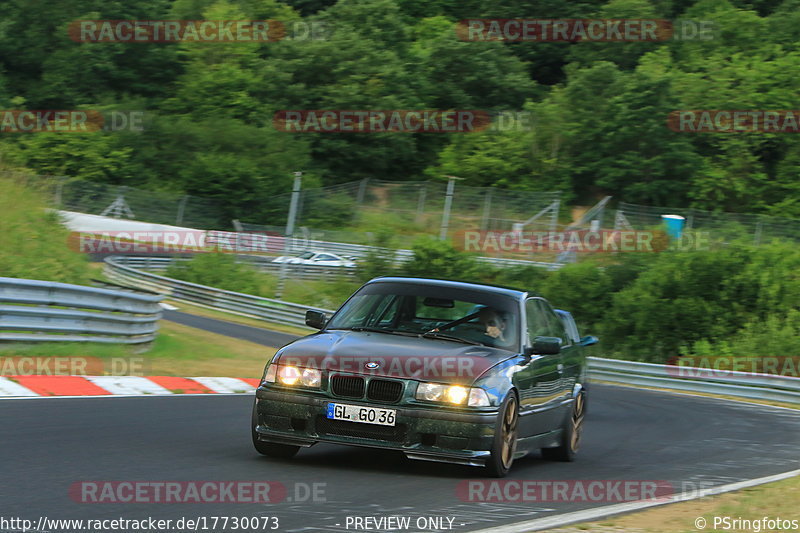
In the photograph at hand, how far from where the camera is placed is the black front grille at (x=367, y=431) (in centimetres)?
769

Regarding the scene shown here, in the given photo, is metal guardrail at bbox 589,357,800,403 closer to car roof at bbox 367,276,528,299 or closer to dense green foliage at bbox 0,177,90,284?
dense green foliage at bbox 0,177,90,284

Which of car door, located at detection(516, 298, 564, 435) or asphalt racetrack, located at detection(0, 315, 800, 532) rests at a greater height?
car door, located at detection(516, 298, 564, 435)

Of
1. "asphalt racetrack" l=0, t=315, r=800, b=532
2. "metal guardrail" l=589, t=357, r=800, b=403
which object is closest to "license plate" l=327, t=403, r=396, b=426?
"asphalt racetrack" l=0, t=315, r=800, b=532

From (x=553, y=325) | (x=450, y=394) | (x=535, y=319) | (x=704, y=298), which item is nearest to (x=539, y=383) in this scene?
A: (x=535, y=319)

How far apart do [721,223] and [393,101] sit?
33165 mm

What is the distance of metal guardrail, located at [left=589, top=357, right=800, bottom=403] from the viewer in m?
23.1

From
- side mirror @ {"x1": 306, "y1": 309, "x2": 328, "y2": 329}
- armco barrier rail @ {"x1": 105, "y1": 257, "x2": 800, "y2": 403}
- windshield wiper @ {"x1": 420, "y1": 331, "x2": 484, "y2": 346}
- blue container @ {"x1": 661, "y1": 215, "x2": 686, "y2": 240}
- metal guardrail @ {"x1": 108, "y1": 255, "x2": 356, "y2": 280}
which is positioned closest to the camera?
windshield wiper @ {"x1": 420, "y1": 331, "x2": 484, "y2": 346}

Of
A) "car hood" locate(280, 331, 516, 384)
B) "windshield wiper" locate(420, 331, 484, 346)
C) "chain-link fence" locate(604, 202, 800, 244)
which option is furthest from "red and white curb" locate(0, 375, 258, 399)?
"chain-link fence" locate(604, 202, 800, 244)

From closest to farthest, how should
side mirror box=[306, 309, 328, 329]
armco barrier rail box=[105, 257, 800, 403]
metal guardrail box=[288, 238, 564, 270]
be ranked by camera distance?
side mirror box=[306, 309, 328, 329]
armco barrier rail box=[105, 257, 800, 403]
metal guardrail box=[288, 238, 564, 270]

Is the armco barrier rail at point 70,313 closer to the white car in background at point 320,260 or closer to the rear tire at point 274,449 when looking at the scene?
the rear tire at point 274,449

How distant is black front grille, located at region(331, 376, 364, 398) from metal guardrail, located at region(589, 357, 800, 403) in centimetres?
1695

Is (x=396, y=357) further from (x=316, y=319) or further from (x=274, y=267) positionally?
(x=274, y=267)

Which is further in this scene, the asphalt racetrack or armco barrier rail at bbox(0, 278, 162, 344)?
armco barrier rail at bbox(0, 278, 162, 344)

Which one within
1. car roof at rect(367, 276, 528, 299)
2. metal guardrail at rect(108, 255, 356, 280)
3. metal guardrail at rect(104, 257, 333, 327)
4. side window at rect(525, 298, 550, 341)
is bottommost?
metal guardrail at rect(104, 257, 333, 327)
